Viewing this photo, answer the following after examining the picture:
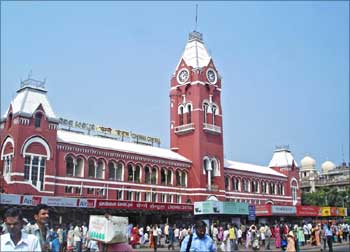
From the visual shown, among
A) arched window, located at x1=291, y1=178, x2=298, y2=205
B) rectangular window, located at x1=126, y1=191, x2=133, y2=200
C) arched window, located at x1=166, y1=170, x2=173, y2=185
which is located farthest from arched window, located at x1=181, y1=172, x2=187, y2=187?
arched window, located at x1=291, y1=178, x2=298, y2=205

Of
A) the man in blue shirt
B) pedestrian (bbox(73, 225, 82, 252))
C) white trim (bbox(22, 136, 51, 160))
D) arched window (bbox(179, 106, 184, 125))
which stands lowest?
pedestrian (bbox(73, 225, 82, 252))

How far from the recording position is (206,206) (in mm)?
41188

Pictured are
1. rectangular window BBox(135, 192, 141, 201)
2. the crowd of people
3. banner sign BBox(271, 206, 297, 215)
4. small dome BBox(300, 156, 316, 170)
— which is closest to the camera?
the crowd of people

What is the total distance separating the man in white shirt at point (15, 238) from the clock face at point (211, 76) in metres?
49.3

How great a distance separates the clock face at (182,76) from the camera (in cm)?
5444

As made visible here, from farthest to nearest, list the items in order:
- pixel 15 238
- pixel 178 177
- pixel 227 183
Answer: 1. pixel 227 183
2. pixel 178 177
3. pixel 15 238

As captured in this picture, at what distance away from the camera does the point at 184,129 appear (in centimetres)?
5303

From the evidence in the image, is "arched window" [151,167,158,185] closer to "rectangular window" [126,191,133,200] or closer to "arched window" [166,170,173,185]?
"arched window" [166,170,173,185]

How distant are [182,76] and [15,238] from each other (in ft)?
165

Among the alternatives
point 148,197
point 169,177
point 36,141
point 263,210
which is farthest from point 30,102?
point 263,210

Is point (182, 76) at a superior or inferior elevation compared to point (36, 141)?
superior

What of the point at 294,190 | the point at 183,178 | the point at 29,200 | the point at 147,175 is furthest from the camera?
the point at 294,190

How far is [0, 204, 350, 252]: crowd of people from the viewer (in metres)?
5.75

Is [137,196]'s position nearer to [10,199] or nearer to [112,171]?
[112,171]
